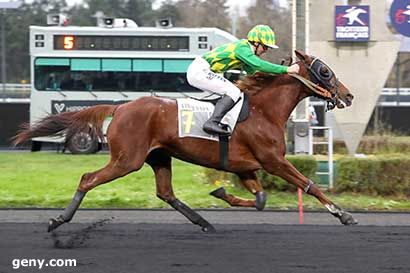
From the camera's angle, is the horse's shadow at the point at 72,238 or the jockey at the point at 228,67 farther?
the jockey at the point at 228,67

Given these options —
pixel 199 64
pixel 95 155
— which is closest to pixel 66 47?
pixel 95 155

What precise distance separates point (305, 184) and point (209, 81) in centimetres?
155

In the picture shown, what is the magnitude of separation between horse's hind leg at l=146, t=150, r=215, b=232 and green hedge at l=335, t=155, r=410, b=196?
4428 mm

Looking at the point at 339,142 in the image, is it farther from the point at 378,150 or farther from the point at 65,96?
the point at 65,96

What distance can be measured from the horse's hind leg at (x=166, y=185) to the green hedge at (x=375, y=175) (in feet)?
14.5

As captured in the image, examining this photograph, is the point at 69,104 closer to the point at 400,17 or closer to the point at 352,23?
the point at 352,23

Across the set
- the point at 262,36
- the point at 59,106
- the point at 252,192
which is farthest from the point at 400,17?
the point at 59,106

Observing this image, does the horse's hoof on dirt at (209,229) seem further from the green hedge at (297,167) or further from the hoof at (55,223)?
the green hedge at (297,167)

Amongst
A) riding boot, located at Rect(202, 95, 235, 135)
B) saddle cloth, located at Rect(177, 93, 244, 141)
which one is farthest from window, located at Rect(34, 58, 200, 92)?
riding boot, located at Rect(202, 95, 235, 135)

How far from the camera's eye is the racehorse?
8609 mm

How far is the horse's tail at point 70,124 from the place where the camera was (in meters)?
9.30

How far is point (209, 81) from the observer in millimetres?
9000

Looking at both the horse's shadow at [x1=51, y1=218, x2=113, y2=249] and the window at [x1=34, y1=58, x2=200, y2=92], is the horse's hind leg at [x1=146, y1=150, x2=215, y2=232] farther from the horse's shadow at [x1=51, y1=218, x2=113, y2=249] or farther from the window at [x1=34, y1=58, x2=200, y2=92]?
the window at [x1=34, y1=58, x2=200, y2=92]

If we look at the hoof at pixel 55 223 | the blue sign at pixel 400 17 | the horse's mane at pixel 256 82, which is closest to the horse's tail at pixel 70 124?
the hoof at pixel 55 223
